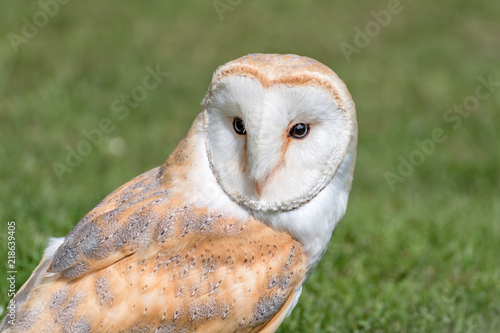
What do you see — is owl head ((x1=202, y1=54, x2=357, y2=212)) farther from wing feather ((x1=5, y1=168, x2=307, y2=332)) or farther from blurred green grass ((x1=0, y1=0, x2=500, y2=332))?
blurred green grass ((x1=0, y1=0, x2=500, y2=332))

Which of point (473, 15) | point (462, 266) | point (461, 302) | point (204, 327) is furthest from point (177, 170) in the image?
point (473, 15)

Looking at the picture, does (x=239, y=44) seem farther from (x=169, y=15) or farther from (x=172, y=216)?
(x=172, y=216)

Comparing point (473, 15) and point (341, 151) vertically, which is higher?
point (341, 151)

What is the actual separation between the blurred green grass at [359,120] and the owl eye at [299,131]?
5.96 ft

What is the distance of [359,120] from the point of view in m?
8.96

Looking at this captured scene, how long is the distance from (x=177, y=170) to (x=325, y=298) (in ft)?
6.34

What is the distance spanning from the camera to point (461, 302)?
469 cm

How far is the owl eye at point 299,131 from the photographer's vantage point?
9.72 feet

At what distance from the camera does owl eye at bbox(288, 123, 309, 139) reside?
296cm

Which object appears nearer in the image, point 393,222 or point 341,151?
point 341,151

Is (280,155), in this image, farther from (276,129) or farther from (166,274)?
(166,274)

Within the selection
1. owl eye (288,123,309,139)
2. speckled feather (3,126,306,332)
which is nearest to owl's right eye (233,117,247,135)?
owl eye (288,123,309,139)

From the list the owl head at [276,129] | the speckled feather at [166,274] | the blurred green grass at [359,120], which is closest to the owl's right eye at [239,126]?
the owl head at [276,129]

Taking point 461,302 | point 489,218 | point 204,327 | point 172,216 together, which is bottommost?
point 489,218
